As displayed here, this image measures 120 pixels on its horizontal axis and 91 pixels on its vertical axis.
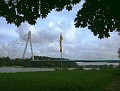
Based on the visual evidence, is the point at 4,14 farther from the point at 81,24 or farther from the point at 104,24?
the point at 104,24

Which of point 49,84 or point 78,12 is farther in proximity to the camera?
point 49,84

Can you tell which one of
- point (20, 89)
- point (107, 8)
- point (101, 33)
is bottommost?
point (20, 89)

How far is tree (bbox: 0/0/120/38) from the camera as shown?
9609 mm

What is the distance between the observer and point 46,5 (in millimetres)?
10062

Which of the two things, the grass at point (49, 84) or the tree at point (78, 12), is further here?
the grass at point (49, 84)

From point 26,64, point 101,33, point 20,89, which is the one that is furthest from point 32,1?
point 26,64

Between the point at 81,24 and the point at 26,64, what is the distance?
49862 millimetres

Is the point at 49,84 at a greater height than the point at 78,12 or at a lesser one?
lesser

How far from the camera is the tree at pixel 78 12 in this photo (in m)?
9.61

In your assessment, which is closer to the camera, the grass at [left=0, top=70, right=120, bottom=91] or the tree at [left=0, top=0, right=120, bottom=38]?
the tree at [left=0, top=0, right=120, bottom=38]

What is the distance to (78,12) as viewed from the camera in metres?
10.6

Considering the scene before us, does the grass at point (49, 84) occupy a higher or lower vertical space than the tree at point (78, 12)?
lower

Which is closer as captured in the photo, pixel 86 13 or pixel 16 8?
pixel 16 8

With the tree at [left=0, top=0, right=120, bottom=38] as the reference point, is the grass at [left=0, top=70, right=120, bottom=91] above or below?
below
